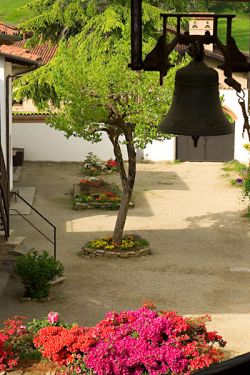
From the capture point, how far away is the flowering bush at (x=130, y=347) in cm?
995

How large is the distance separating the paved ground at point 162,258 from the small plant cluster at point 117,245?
379mm

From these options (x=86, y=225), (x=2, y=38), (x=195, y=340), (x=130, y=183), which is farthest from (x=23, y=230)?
(x=195, y=340)

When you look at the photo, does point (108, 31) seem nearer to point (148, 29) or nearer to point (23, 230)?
point (148, 29)

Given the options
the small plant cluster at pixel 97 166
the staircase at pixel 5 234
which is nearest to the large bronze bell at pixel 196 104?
the staircase at pixel 5 234

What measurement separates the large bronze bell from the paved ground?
295 inches

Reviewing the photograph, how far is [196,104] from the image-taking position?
5.72 metres

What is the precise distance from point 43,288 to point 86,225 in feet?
21.5

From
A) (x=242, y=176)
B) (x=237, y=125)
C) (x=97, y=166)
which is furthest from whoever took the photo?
(x=237, y=125)

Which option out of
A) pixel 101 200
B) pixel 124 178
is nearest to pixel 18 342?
pixel 124 178

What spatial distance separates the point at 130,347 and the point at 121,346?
0.12 meters

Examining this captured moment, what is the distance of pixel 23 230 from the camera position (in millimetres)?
20812

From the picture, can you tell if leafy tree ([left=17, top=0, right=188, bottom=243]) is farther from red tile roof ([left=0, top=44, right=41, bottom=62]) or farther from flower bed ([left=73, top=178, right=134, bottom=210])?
flower bed ([left=73, top=178, right=134, bottom=210])

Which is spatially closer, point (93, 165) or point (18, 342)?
point (18, 342)

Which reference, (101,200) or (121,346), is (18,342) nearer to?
(121,346)
